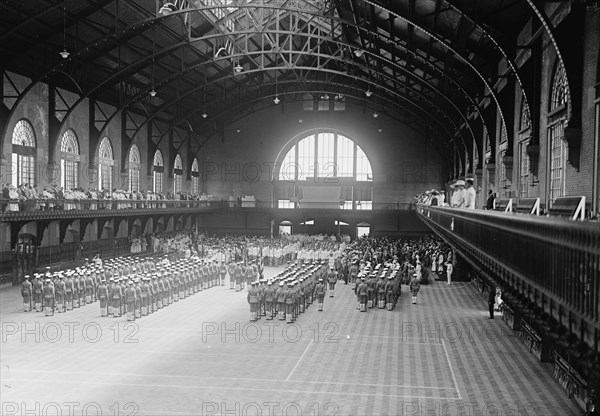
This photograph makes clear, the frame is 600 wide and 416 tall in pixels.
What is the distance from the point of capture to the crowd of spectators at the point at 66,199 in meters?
28.2

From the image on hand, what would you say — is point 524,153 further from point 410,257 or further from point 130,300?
point 410,257

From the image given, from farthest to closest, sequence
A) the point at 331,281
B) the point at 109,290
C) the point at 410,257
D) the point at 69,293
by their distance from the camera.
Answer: the point at 410,257, the point at 331,281, the point at 69,293, the point at 109,290

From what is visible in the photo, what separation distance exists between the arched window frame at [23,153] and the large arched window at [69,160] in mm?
3295

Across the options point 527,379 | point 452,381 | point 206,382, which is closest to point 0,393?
point 206,382

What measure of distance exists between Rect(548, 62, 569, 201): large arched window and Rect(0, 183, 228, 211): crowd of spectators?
22430 millimetres

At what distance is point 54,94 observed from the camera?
3616 centimetres

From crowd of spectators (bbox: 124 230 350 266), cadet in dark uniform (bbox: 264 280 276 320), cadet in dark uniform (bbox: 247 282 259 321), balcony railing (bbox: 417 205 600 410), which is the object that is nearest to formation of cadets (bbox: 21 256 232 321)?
cadet in dark uniform (bbox: 247 282 259 321)

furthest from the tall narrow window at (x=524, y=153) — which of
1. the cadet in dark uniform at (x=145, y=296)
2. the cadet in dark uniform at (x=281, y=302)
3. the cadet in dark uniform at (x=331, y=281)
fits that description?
the cadet in dark uniform at (x=145, y=296)

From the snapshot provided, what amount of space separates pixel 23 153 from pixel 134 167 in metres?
15.3

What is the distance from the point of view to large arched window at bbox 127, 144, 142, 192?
47.9 meters

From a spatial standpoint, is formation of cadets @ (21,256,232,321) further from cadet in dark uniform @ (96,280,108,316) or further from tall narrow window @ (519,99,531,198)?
tall narrow window @ (519,99,531,198)

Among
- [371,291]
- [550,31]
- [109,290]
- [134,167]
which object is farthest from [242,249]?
[550,31]

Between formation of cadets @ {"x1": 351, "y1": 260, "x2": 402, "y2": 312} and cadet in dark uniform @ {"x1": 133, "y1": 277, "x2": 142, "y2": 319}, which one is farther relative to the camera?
formation of cadets @ {"x1": 351, "y1": 260, "x2": 402, "y2": 312}

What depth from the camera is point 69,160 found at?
38.4 metres
